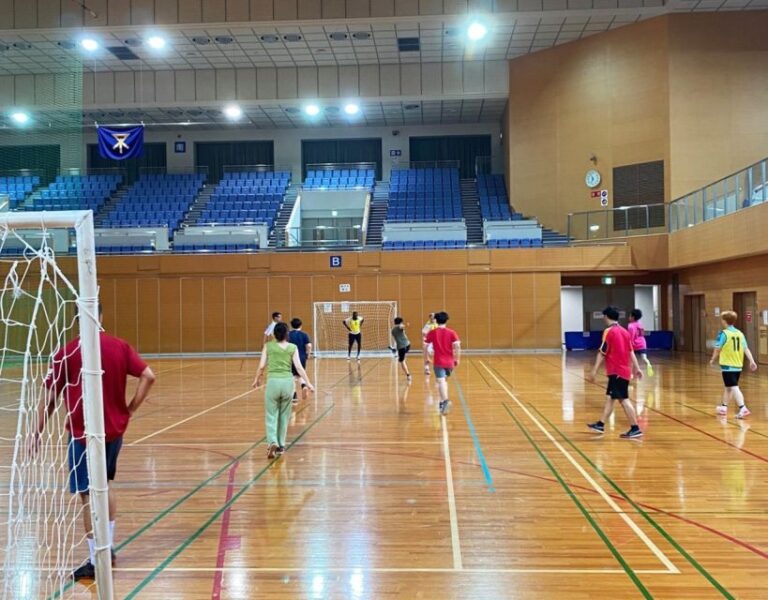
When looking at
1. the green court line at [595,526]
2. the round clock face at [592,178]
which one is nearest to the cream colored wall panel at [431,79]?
the round clock face at [592,178]

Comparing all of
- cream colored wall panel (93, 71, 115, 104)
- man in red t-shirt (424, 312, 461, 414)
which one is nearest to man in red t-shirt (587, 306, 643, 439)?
man in red t-shirt (424, 312, 461, 414)

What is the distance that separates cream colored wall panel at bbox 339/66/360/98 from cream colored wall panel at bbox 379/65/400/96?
42.4 inches

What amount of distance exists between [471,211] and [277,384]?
25454mm

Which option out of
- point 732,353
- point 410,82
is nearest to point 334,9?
point 410,82

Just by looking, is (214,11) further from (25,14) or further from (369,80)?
(369,80)

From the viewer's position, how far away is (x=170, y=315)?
2844 cm

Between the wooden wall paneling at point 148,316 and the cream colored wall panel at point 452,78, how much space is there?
596 inches

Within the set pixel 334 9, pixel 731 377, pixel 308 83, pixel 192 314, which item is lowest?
pixel 731 377

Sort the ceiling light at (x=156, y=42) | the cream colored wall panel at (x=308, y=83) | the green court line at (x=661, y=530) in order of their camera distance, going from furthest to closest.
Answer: the cream colored wall panel at (x=308, y=83) < the ceiling light at (x=156, y=42) < the green court line at (x=661, y=530)

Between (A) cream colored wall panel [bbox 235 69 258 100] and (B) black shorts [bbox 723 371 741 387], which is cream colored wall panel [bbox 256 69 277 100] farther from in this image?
(B) black shorts [bbox 723 371 741 387]

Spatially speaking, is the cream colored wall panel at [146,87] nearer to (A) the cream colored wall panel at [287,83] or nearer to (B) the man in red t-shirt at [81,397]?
(A) the cream colored wall panel at [287,83]

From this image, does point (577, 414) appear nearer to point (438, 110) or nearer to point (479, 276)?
point (479, 276)

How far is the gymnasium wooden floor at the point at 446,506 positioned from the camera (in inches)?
180

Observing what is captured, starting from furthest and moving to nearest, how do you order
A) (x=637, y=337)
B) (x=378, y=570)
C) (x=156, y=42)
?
1. (x=156, y=42)
2. (x=637, y=337)
3. (x=378, y=570)
